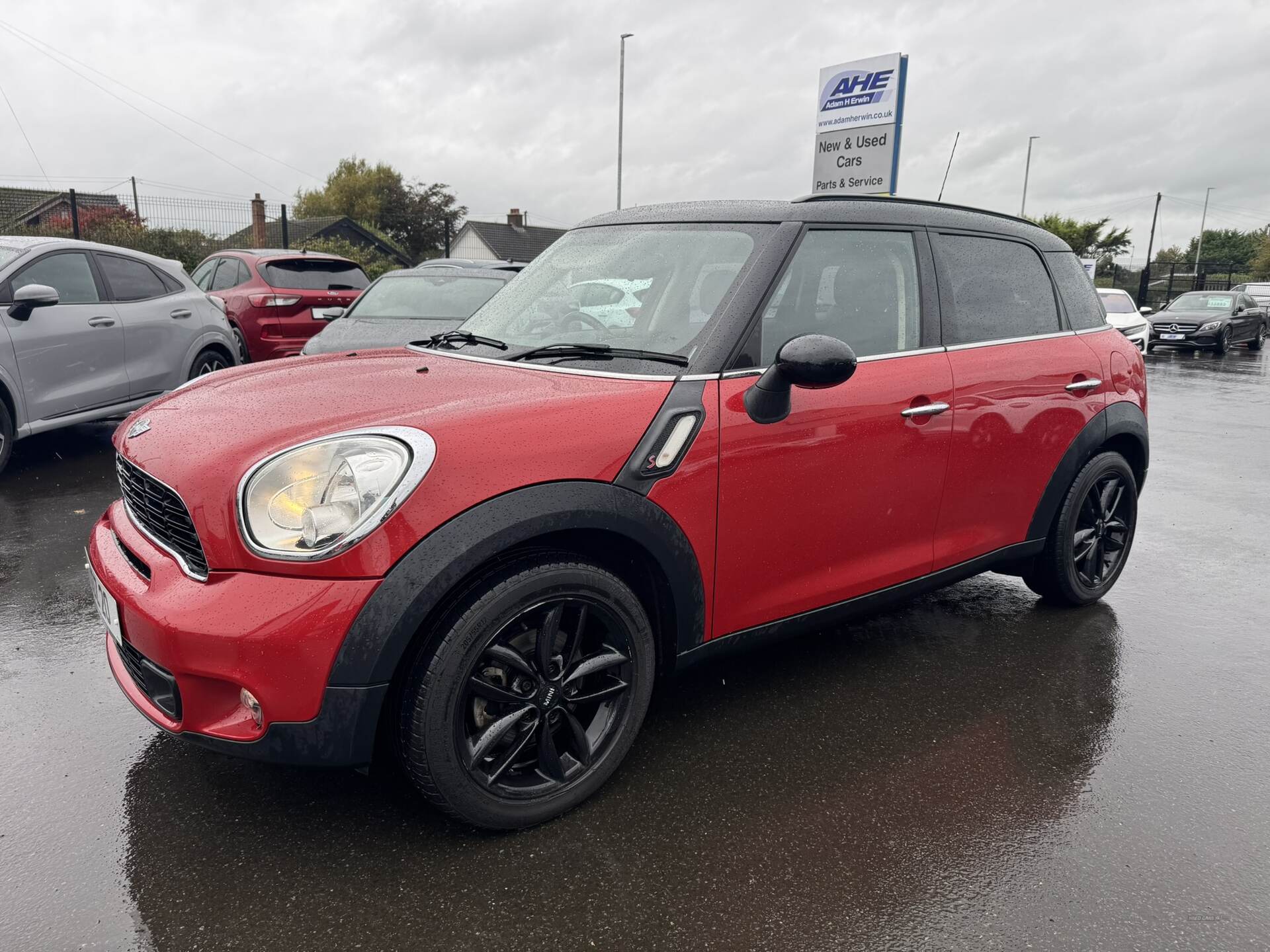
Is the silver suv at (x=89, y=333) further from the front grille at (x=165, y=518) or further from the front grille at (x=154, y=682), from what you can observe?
the front grille at (x=154, y=682)

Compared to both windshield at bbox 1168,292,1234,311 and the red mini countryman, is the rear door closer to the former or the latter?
the red mini countryman

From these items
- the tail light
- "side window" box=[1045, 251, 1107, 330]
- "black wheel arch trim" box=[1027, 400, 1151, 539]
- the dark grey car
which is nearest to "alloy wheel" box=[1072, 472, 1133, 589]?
"black wheel arch trim" box=[1027, 400, 1151, 539]

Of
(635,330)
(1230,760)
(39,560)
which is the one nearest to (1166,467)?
(1230,760)

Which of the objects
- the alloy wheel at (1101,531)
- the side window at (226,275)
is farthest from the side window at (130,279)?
the alloy wheel at (1101,531)

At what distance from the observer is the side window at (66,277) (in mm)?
6469

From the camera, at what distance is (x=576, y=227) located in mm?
3729

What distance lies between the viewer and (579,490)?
2.40m

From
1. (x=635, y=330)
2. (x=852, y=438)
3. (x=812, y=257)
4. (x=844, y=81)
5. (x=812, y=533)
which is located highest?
(x=844, y=81)

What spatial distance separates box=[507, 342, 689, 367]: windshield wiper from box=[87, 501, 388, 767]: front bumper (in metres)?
1.06

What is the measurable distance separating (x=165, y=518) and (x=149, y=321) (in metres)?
5.68

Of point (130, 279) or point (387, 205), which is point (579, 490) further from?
point (387, 205)

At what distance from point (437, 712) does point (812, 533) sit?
1316 mm

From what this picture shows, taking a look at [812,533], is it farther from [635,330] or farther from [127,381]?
[127,381]

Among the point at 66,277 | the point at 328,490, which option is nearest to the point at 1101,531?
the point at 328,490
